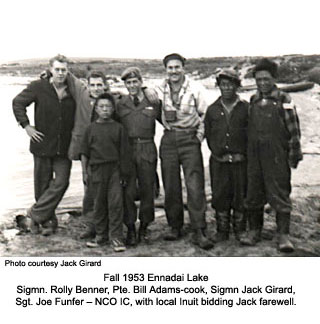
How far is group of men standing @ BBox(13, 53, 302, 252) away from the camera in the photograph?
297cm

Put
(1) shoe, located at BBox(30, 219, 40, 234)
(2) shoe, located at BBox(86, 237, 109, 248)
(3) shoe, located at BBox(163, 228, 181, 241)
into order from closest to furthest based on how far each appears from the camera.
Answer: (2) shoe, located at BBox(86, 237, 109, 248) < (3) shoe, located at BBox(163, 228, 181, 241) < (1) shoe, located at BBox(30, 219, 40, 234)

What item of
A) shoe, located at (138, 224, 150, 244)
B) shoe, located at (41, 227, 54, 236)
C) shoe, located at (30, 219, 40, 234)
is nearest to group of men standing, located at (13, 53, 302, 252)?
shoe, located at (138, 224, 150, 244)

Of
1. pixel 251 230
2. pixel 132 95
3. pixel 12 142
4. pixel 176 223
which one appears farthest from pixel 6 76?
pixel 251 230

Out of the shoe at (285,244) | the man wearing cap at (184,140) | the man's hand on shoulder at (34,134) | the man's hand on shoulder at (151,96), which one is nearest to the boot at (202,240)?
the man wearing cap at (184,140)

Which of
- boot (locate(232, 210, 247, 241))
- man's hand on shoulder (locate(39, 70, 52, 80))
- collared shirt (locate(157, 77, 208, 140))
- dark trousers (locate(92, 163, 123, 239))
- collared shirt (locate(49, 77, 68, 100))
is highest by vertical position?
man's hand on shoulder (locate(39, 70, 52, 80))

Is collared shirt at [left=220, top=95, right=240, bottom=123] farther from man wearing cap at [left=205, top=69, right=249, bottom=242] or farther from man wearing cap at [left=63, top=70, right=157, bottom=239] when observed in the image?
man wearing cap at [left=63, top=70, right=157, bottom=239]

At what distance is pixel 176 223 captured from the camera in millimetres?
3229

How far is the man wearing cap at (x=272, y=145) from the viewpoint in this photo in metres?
2.92

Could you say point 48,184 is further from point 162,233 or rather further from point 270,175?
point 270,175

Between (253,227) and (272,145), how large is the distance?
1.82 feet

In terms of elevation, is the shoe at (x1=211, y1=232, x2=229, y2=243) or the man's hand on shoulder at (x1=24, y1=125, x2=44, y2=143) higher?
the man's hand on shoulder at (x1=24, y1=125, x2=44, y2=143)

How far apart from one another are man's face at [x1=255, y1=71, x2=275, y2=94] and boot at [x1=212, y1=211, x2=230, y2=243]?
0.81 m
